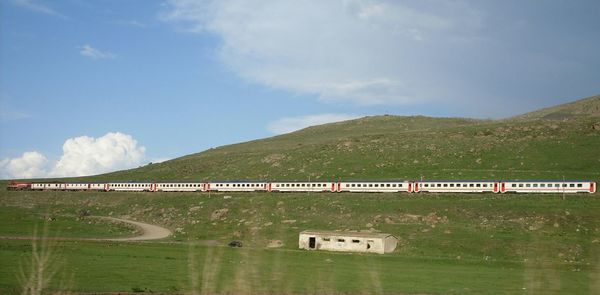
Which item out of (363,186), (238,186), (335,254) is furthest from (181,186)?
(335,254)

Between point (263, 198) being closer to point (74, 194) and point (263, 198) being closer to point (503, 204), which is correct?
point (503, 204)

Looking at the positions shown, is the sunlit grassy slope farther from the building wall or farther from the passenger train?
the building wall

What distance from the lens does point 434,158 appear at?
10388 cm

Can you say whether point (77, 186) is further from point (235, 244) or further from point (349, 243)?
point (349, 243)

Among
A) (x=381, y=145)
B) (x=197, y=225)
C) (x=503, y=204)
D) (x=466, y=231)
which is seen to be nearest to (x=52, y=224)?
(x=197, y=225)

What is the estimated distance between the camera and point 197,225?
7081 centimetres

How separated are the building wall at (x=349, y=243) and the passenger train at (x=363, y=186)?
2721 centimetres

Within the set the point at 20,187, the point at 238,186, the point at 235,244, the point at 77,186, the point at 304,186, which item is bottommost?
the point at 235,244

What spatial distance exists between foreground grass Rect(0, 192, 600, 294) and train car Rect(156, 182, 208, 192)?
14.4 feet

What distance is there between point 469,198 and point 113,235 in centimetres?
4336

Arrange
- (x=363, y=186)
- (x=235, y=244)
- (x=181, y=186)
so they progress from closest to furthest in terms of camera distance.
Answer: (x=235, y=244) → (x=363, y=186) → (x=181, y=186)

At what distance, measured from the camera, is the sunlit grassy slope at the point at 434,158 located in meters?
92.3

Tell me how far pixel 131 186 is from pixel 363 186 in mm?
48121

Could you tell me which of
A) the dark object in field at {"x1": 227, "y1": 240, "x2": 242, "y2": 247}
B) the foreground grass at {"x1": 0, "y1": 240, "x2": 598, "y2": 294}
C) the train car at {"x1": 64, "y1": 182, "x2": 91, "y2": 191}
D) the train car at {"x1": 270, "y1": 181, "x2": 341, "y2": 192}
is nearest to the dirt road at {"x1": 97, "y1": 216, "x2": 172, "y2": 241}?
the dark object in field at {"x1": 227, "y1": 240, "x2": 242, "y2": 247}
